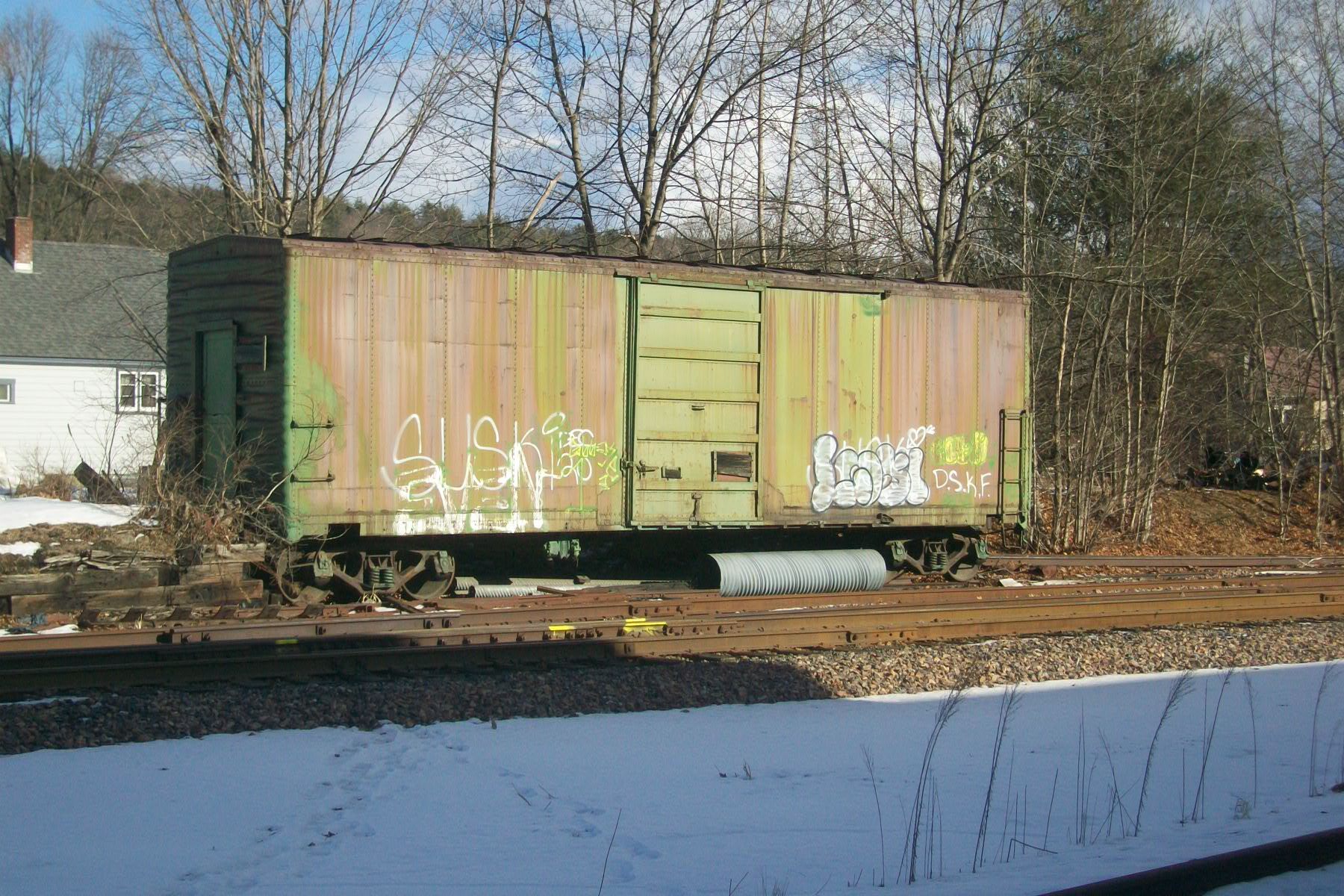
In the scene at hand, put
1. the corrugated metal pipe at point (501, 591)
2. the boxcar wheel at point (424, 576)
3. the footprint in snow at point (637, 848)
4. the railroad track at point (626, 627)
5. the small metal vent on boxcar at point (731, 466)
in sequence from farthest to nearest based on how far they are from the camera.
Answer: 1. the small metal vent on boxcar at point (731, 466)
2. the corrugated metal pipe at point (501, 591)
3. the boxcar wheel at point (424, 576)
4. the railroad track at point (626, 627)
5. the footprint in snow at point (637, 848)

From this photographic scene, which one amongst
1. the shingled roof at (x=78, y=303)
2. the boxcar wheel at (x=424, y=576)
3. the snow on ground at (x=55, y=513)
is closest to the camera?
the boxcar wheel at (x=424, y=576)

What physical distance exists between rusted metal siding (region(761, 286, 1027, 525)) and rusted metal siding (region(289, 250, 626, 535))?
1963 millimetres

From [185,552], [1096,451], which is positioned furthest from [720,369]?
[1096,451]

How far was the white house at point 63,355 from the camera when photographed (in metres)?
28.2

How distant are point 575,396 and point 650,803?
6062 mm

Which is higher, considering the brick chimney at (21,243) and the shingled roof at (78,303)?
the brick chimney at (21,243)

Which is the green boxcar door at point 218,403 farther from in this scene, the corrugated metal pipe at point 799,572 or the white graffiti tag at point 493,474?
the corrugated metal pipe at point 799,572

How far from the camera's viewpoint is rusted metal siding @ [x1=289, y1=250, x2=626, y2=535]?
33.8ft

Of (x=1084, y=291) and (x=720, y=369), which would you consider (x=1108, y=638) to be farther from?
(x=1084, y=291)

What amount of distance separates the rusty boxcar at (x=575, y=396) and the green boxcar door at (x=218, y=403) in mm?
35

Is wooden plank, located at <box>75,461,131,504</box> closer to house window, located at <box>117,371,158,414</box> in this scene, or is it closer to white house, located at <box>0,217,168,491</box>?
house window, located at <box>117,371,158,414</box>

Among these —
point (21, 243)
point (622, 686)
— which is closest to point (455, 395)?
point (622, 686)

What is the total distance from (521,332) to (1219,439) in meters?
22.4

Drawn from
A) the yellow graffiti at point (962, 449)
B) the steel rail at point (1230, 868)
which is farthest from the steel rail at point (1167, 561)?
the steel rail at point (1230, 868)
